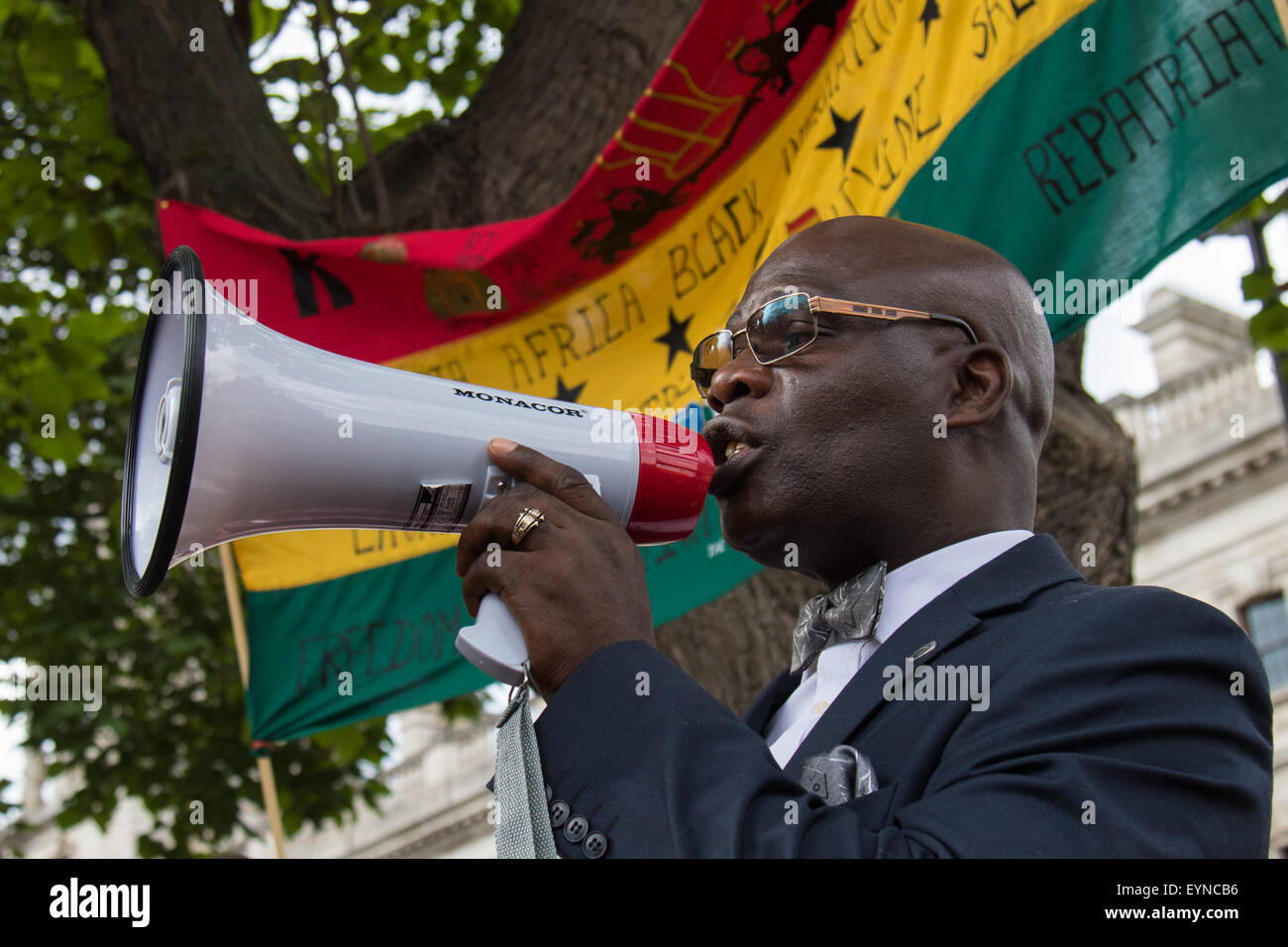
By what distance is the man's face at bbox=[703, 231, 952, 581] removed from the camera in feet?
6.99

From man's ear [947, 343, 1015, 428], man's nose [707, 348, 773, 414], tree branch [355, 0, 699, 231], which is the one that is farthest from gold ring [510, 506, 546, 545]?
tree branch [355, 0, 699, 231]

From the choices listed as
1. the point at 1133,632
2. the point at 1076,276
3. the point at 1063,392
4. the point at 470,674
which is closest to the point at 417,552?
the point at 470,674

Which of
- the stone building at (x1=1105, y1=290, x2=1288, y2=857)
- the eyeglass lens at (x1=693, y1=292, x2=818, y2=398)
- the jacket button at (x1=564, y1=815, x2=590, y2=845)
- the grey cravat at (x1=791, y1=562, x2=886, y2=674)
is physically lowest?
the jacket button at (x1=564, y1=815, x2=590, y2=845)

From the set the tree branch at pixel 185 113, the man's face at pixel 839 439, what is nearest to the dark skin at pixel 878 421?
the man's face at pixel 839 439

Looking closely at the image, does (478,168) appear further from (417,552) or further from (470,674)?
(470,674)

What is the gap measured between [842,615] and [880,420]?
0.28m

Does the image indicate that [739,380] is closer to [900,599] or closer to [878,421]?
[878,421]

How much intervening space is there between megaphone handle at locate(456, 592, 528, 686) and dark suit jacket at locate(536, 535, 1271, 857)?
0.10 m

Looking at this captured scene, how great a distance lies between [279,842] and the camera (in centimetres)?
510

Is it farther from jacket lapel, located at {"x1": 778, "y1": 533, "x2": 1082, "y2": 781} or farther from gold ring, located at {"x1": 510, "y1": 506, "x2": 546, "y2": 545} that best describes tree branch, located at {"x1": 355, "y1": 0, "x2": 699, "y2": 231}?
gold ring, located at {"x1": 510, "y1": 506, "x2": 546, "y2": 545}

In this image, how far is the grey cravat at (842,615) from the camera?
2.13 meters

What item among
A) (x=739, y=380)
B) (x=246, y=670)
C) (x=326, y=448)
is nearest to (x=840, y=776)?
(x=739, y=380)

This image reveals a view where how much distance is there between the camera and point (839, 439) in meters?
2.13
